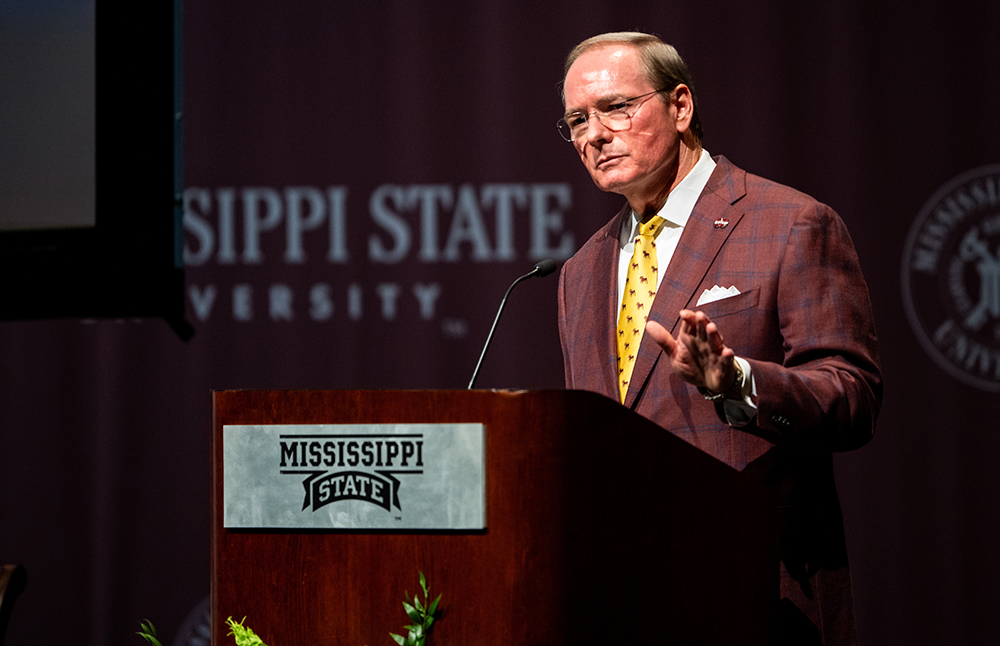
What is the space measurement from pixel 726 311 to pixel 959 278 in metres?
2.25

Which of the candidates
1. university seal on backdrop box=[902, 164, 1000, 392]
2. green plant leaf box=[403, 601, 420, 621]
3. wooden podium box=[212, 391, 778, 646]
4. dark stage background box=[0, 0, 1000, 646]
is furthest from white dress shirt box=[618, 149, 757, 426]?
university seal on backdrop box=[902, 164, 1000, 392]

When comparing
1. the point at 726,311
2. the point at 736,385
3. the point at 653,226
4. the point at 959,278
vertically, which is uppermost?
the point at 959,278

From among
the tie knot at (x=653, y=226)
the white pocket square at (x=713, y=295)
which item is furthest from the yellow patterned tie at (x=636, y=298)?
the white pocket square at (x=713, y=295)

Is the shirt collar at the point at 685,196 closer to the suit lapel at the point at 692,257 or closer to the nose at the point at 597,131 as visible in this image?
the suit lapel at the point at 692,257

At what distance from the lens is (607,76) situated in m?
1.72

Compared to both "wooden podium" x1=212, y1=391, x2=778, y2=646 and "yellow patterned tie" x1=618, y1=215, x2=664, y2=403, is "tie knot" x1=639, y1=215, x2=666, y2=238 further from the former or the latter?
"wooden podium" x1=212, y1=391, x2=778, y2=646

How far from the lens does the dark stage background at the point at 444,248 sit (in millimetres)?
3295

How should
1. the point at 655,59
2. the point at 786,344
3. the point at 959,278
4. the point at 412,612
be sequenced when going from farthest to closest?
the point at 959,278
the point at 655,59
the point at 786,344
the point at 412,612

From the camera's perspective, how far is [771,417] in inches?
45.4

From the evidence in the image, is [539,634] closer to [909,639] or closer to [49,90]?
[49,90]

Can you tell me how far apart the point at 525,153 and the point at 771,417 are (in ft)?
7.80

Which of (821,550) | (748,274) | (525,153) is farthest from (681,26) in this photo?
(821,550)

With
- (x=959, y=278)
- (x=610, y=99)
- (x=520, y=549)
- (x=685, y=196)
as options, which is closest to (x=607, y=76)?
(x=610, y=99)

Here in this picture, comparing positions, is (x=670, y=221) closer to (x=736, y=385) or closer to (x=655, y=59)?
(x=655, y=59)
